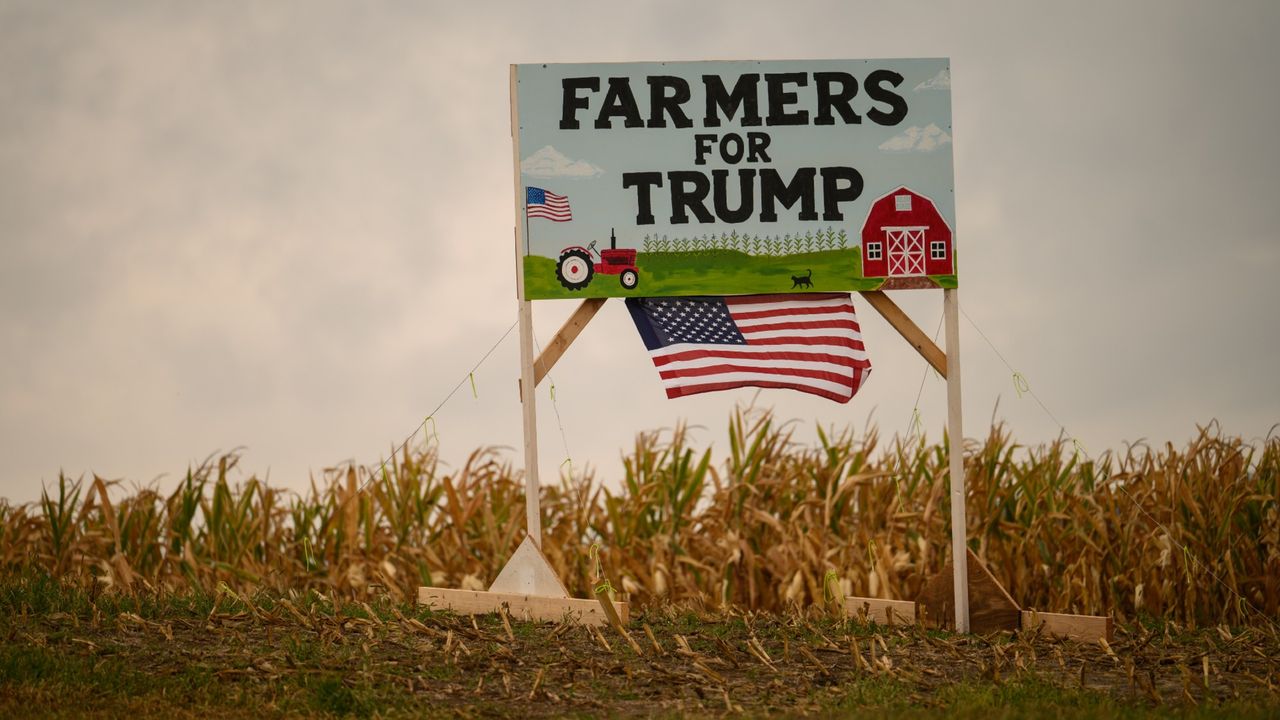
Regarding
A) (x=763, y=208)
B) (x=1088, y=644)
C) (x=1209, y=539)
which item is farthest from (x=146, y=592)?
(x=1209, y=539)

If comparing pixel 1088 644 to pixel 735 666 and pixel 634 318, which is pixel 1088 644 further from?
pixel 634 318

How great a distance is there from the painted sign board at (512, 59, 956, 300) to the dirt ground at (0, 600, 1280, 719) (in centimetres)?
256

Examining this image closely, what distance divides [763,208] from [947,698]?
3.85 meters

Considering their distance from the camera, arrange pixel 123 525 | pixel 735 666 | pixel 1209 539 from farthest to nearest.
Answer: pixel 123 525
pixel 1209 539
pixel 735 666

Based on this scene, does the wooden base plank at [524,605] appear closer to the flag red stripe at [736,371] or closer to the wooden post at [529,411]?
the wooden post at [529,411]

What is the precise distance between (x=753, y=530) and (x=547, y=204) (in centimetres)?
430

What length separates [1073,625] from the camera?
8.23 metres

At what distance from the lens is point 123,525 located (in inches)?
465

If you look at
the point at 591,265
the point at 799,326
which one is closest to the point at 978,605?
the point at 799,326

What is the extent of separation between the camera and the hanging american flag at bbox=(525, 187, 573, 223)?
8.39 meters

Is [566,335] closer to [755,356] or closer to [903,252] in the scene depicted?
[755,356]

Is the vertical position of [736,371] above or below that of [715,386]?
above

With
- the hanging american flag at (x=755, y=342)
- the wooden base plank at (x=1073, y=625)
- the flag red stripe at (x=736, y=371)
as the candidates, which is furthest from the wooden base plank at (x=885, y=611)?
the flag red stripe at (x=736, y=371)

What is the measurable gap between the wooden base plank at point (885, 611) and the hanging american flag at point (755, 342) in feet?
5.22
